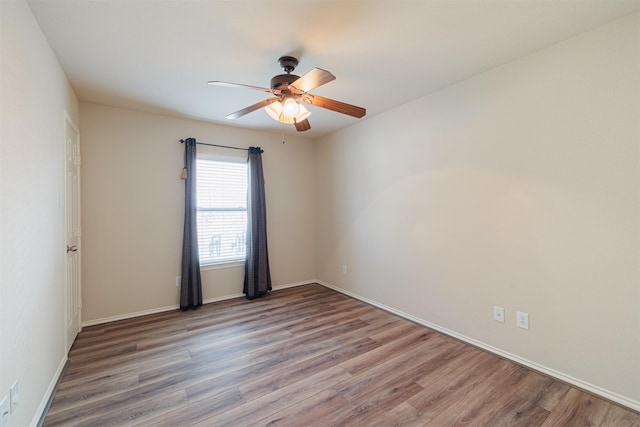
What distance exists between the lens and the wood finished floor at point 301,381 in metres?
1.74

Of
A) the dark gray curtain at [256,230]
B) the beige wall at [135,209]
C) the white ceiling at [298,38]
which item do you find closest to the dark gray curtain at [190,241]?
the beige wall at [135,209]

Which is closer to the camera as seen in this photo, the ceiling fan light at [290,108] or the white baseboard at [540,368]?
the white baseboard at [540,368]

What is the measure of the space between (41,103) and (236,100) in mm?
1620

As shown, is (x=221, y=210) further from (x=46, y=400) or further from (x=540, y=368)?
(x=540, y=368)

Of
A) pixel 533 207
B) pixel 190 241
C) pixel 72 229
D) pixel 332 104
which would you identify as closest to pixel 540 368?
pixel 533 207

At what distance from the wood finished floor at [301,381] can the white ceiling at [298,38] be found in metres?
2.49

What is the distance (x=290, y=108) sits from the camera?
216 centimetres

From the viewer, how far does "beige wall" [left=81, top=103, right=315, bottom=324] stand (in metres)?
3.13

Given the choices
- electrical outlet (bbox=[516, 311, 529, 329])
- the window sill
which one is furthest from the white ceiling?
the window sill

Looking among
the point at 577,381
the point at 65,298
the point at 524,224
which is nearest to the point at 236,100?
the point at 65,298

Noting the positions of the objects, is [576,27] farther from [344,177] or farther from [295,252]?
[295,252]

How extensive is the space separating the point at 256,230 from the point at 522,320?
324 cm

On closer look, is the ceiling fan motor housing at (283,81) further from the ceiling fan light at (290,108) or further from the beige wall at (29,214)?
the beige wall at (29,214)

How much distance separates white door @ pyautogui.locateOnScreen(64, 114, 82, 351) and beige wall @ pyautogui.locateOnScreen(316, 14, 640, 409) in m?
3.25
